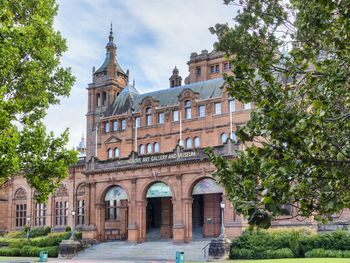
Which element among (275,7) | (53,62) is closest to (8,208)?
(53,62)

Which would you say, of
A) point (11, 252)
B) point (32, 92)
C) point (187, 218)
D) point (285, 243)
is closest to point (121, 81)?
point (187, 218)

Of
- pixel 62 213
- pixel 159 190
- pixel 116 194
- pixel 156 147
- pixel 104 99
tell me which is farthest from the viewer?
pixel 104 99

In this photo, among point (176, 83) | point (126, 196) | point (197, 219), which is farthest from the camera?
point (176, 83)

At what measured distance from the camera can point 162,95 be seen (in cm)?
5172

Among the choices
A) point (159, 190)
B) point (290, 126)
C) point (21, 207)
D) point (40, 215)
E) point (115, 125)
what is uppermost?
point (115, 125)

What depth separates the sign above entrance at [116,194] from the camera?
42875mm

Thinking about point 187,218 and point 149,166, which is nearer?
point 187,218

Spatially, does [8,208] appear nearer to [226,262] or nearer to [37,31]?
[226,262]

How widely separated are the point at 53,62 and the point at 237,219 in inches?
833

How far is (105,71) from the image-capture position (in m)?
56.5

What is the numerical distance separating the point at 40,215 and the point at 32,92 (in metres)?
39.0

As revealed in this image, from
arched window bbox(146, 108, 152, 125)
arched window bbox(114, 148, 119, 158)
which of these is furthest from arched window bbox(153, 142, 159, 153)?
arched window bbox(114, 148, 119, 158)

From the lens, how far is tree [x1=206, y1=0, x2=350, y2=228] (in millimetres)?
7742

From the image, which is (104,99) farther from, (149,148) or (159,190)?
(159,190)
